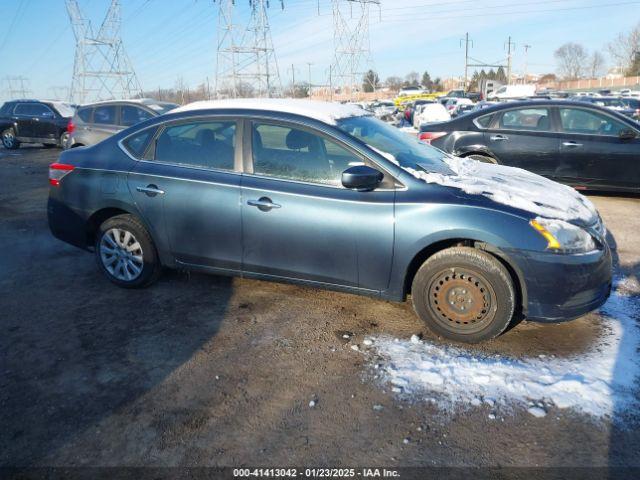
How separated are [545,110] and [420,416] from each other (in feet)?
21.2

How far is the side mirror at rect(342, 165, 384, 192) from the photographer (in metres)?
3.39

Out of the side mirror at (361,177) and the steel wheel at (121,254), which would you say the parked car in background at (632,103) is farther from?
the steel wheel at (121,254)

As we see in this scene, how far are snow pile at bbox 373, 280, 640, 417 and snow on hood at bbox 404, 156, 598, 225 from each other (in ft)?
3.15

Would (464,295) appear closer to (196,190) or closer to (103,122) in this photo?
(196,190)

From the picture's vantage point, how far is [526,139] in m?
7.60

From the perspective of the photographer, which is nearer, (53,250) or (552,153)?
(53,250)

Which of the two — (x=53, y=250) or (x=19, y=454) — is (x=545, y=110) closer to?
(x=53, y=250)

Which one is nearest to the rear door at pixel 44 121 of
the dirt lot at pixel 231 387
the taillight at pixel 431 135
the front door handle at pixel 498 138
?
the taillight at pixel 431 135

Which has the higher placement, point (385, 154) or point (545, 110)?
point (545, 110)

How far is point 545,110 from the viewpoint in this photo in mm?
7590

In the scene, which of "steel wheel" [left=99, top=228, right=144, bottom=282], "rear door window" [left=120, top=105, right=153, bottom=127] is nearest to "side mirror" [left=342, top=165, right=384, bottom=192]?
"steel wheel" [left=99, top=228, right=144, bottom=282]

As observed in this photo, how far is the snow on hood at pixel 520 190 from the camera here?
3369mm

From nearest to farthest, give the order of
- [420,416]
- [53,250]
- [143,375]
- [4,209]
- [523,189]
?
1. [420,416]
2. [143,375]
3. [523,189]
4. [53,250]
5. [4,209]

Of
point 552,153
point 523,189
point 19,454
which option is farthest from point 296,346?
point 552,153
